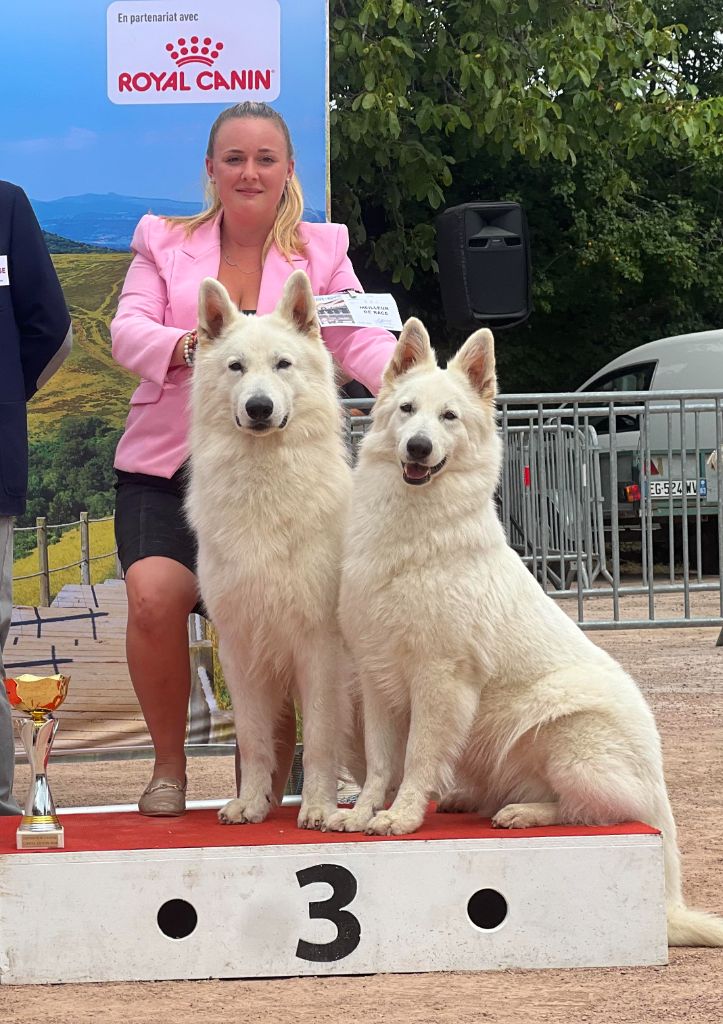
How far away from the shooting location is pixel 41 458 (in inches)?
252

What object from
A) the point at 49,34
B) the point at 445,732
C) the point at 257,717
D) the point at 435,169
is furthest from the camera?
the point at 435,169

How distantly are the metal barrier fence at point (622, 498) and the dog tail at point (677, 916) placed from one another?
6948 mm

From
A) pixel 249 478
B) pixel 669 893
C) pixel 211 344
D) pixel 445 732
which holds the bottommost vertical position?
pixel 669 893

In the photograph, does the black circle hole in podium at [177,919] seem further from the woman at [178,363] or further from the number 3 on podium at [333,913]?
the woman at [178,363]

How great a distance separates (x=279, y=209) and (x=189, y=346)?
0.65 meters

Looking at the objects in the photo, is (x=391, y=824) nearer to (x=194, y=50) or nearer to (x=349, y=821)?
(x=349, y=821)

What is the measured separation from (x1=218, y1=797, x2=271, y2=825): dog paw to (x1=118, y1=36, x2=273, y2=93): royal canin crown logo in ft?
11.3

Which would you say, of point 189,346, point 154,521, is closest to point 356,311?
point 189,346

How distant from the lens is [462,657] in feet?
12.3

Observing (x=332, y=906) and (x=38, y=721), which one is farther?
(x=38, y=721)

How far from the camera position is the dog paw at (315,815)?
3822mm

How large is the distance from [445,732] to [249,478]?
905mm

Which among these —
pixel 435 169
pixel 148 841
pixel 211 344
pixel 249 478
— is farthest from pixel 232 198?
pixel 435 169

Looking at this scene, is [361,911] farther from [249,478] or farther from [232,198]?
[232,198]
